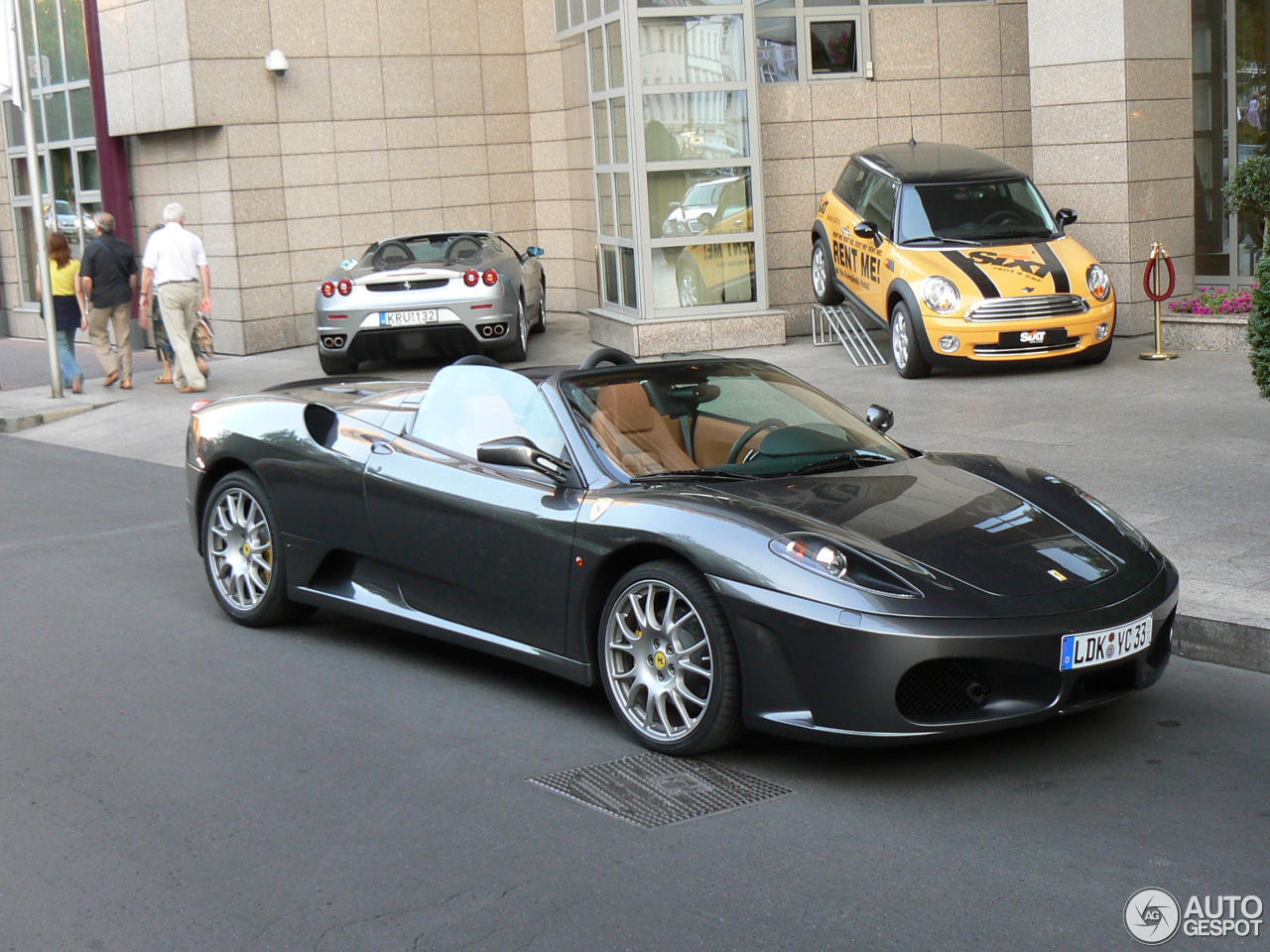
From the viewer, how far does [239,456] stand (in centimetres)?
692

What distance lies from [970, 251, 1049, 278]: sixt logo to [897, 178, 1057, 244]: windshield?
0.47 meters

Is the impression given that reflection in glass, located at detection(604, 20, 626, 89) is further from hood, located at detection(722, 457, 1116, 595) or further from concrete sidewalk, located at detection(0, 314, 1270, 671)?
hood, located at detection(722, 457, 1116, 595)

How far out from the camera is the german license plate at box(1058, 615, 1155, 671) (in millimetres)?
4645

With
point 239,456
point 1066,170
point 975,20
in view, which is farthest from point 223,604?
point 975,20

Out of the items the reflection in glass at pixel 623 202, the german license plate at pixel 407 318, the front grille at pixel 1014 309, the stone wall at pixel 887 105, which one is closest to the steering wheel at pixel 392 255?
the german license plate at pixel 407 318

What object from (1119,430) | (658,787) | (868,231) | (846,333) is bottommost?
(658,787)

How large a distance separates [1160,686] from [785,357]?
33.3ft

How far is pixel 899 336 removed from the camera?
13805mm

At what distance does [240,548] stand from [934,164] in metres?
9.75

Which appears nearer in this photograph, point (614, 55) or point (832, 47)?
point (614, 55)

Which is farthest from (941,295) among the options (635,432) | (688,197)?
(635,432)

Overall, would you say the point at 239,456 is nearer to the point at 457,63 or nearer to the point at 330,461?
the point at 330,461

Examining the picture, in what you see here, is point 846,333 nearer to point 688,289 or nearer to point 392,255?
point 688,289

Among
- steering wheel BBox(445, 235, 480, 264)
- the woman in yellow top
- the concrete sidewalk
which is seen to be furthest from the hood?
the woman in yellow top
